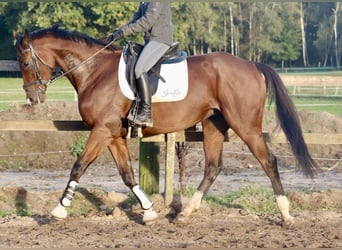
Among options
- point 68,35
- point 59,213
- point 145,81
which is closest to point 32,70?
point 68,35

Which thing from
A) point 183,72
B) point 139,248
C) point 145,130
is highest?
point 183,72

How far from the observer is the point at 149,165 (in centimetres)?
950

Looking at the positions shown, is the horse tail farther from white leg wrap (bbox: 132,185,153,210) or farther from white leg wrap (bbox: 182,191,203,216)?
white leg wrap (bbox: 132,185,153,210)

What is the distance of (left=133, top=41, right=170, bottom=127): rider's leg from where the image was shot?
25.7ft

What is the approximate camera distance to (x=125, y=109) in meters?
8.04

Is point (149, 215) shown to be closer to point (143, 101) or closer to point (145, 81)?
point (143, 101)

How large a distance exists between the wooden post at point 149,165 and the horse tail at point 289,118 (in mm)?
2014

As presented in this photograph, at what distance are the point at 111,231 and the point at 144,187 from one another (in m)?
2.10

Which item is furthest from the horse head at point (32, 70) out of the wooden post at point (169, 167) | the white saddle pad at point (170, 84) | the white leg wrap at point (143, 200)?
the wooden post at point (169, 167)

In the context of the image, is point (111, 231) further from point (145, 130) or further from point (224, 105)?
point (224, 105)

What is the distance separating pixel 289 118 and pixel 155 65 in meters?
1.91

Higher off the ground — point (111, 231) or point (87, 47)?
point (87, 47)

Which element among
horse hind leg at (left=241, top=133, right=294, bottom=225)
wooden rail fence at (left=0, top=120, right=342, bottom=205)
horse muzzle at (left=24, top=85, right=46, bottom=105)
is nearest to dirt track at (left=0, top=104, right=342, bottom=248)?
horse hind leg at (left=241, top=133, right=294, bottom=225)

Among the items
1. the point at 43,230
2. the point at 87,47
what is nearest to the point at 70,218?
the point at 43,230
